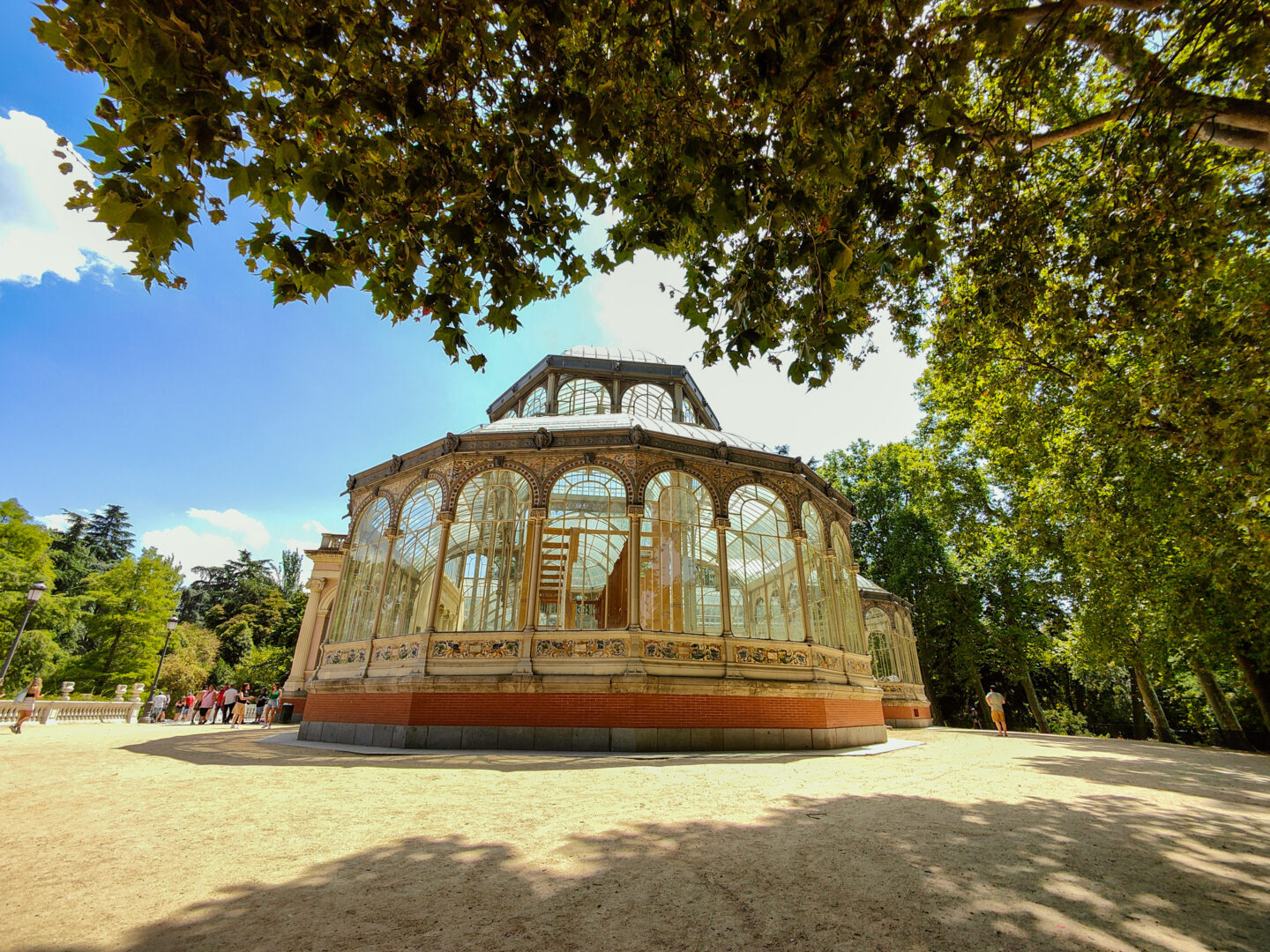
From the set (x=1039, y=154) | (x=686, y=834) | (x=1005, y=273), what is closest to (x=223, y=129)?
(x=686, y=834)

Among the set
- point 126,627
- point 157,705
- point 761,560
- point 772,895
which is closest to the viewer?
point 772,895

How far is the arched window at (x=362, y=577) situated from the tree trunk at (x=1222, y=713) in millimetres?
26521

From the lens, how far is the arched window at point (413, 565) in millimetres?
13242

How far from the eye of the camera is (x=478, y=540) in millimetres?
13148

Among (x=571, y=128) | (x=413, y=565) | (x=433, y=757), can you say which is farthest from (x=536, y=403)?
(x=571, y=128)

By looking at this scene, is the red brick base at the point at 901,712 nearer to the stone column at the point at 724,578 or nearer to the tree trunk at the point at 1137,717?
the tree trunk at the point at 1137,717

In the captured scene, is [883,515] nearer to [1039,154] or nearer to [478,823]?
[1039,154]

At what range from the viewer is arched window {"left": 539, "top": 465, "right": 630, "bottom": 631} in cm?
1258

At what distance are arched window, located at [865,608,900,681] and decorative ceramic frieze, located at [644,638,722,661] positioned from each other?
50.9ft

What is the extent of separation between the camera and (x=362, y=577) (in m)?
→ 14.7

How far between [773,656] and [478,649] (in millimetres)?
6596

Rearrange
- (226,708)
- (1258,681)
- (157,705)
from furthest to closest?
(157,705)
(226,708)
(1258,681)

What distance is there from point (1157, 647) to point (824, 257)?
80.1 feet

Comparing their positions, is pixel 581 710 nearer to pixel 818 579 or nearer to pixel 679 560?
pixel 679 560
